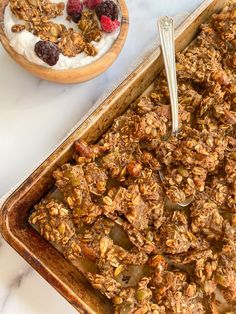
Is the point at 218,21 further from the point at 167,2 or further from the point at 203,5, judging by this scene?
the point at 167,2

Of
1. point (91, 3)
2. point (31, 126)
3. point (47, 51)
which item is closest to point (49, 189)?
point (31, 126)

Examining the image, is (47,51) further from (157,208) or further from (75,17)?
(157,208)

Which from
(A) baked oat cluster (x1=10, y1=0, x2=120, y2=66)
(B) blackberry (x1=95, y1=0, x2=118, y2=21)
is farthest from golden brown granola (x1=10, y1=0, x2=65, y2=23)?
(B) blackberry (x1=95, y1=0, x2=118, y2=21)

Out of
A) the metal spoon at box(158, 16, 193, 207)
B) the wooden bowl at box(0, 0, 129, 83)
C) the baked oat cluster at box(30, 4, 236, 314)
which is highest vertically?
the wooden bowl at box(0, 0, 129, 83)

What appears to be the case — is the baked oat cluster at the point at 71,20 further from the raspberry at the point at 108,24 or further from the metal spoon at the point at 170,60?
the metal spoon at the point at 170,60

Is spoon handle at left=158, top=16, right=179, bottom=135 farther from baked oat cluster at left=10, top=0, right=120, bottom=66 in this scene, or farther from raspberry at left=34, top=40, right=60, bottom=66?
raspberry at left=34, top=40, right=60, bottom=66

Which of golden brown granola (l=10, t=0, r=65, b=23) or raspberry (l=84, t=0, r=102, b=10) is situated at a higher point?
golden brown granola (l=10, t=0, r=65, b=23)

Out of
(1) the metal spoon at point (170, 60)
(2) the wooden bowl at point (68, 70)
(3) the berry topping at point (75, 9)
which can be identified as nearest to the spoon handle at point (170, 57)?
(1) the metal spoon at point (170, 60)
